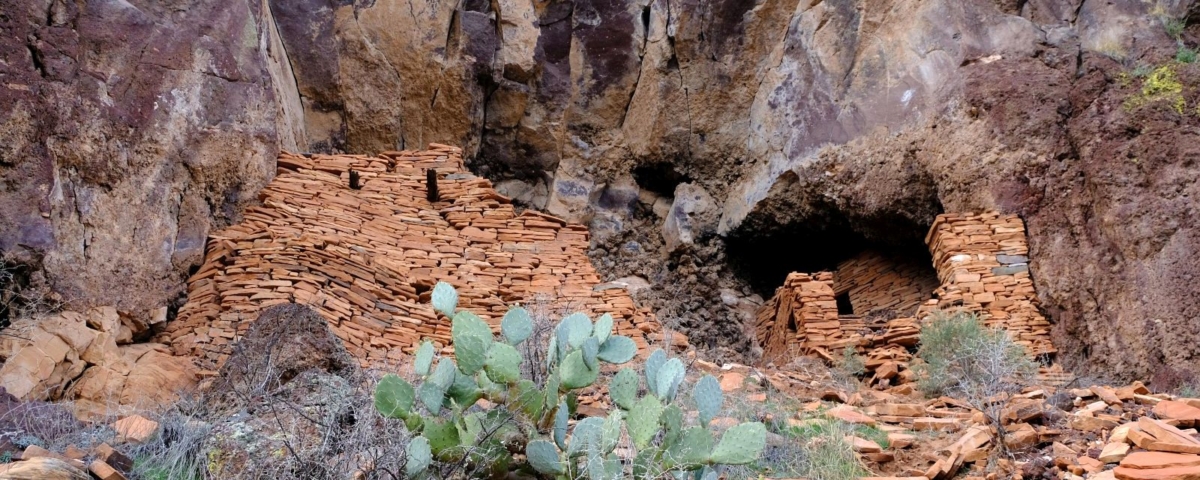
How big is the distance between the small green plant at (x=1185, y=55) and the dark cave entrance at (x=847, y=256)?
237 centimetres

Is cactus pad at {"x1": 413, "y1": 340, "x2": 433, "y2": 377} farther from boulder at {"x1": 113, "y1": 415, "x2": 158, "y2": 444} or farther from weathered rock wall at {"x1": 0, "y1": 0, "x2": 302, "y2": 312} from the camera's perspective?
weathered rock wall at {"x1": 0, "y1": 0, "x2": 302, "y2": 312}

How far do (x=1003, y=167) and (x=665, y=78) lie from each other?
4700 mm

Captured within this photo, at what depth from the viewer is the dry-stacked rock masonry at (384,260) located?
7359mm

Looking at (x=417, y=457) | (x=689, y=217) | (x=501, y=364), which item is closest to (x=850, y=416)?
(x=501, y=364)

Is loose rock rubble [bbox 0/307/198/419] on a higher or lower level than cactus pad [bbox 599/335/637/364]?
lower

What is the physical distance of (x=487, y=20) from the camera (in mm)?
12281

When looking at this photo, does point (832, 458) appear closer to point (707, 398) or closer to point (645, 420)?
point (707, 398)

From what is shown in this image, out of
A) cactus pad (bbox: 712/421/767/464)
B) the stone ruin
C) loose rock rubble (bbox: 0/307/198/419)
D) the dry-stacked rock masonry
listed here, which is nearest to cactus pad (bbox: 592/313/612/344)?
cactus pad (bbox: 712/421/767/464)

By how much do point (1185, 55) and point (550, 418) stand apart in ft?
23.6

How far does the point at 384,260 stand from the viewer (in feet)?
27.5

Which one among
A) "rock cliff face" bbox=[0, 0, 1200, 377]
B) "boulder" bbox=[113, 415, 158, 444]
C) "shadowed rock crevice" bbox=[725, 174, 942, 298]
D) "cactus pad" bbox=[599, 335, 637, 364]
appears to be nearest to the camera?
"cactus pad" bbox=[599, 335, 637, 364]

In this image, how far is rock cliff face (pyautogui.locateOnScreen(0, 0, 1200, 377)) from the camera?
7535 millimetres

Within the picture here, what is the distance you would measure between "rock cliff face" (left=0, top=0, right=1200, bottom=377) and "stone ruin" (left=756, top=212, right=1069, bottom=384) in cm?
20

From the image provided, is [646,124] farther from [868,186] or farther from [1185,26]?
[1185,26]
